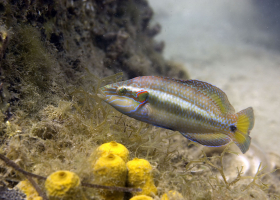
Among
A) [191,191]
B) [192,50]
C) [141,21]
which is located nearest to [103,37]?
[141,21]

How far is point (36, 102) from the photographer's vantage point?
308cm

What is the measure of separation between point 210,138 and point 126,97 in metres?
1.44

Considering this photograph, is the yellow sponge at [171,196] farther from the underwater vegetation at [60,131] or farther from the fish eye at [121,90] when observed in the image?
the fish eye at [121,90]

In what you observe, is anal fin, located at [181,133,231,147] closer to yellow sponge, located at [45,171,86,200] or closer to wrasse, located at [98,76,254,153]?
wrasse, located at [98,76,254,153]

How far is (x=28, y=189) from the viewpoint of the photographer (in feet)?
6.76

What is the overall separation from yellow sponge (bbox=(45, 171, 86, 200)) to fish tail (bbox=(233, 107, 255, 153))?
237 centimetres

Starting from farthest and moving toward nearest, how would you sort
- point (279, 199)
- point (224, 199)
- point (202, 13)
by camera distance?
point (202, 13) < point (279, 199) < point (224, 199)

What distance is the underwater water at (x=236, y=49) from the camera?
12.9 m

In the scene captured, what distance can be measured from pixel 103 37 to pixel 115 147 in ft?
19.5

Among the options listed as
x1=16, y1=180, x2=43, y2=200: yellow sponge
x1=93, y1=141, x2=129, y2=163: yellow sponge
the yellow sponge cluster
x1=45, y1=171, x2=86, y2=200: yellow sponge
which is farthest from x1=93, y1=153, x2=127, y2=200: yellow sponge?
x1=16, y1=180, x2=43, y2=200: yellow sponge

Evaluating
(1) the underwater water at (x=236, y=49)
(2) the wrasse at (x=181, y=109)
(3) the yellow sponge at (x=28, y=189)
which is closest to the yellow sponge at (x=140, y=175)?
(2) the wrasse at (x=181, y=109)

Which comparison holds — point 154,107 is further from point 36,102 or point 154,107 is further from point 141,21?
point 141,21

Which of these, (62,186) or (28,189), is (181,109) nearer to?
(62,186)

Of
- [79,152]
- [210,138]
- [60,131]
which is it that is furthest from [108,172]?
[210,138]
